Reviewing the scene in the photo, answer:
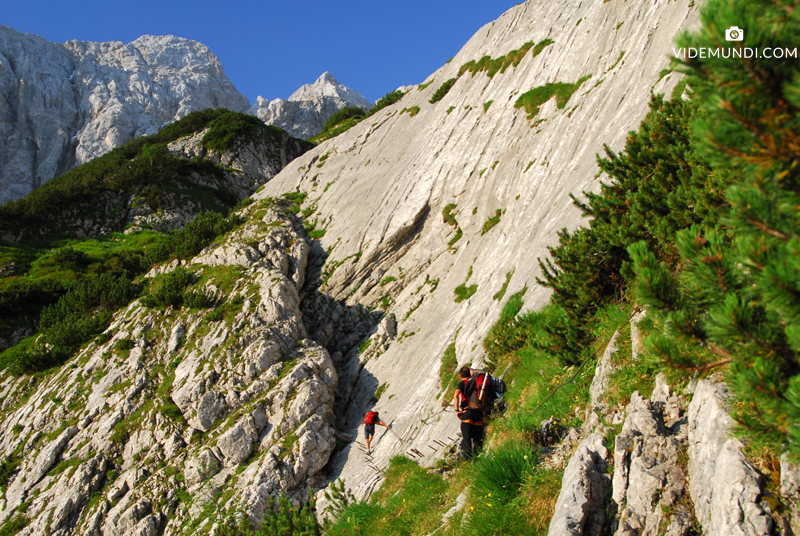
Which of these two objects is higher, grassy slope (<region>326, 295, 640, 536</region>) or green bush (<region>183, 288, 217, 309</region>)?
green bush (<region>183, 288, 217, 309</region>)

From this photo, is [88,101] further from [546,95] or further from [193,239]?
[546,95]

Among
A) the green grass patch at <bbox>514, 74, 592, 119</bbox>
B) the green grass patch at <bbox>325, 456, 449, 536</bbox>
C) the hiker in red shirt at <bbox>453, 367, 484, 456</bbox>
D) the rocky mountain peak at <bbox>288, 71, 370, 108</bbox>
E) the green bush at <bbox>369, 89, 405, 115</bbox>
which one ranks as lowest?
the green grass patch at <bbox>325, 456, 449, 536</bbox>

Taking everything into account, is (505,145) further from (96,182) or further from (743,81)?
(96,182)

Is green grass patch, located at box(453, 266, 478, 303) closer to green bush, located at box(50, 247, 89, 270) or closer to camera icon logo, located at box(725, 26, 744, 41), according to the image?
camera icon logo, located at box(725, 26, 744, 41)

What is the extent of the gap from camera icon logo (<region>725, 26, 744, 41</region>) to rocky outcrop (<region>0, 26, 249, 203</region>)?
11187 cm

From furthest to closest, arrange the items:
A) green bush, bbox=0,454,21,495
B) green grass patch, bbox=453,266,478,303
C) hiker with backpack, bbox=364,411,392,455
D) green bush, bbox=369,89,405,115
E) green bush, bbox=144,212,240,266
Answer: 1. green bush, bbox=369,89,405,115
2. green bush, bbox=144,212,240,266
3. green grass patch, bbox=453,266,478,303
4. green bush, bbox=0,454,21,495
5. hiker with backpack, bbox=364,411,392,455

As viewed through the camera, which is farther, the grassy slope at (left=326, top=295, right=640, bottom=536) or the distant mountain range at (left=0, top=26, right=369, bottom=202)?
the distant mountain range at (left=0, top=26, right=369, bottom=202)

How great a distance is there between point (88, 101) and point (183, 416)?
4573 inches

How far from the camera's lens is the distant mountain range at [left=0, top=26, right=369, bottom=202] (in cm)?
9162

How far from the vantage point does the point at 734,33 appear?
2.69 m

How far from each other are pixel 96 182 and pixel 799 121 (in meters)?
59.3

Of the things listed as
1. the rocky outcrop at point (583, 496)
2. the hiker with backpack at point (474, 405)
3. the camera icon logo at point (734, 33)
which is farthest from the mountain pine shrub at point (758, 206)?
the hiker with backpack at point (474, 405)

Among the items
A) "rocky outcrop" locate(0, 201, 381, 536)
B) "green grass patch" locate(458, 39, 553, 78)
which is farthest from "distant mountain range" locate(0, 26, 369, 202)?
"green grass patch" locate(458, 39, 553, 78)

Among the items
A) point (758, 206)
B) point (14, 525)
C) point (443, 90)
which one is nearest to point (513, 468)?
point (758, 206)
